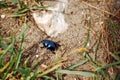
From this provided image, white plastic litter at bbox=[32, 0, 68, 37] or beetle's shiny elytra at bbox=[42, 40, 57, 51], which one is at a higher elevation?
white plastic litter at bbox=[32, 0, 68, 37]

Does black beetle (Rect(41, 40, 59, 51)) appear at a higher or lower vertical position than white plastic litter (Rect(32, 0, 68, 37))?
lower

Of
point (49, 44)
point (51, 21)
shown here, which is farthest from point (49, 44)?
point (51, 21)

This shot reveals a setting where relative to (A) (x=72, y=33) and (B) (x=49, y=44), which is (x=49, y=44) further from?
(A) (x=72, y=33)

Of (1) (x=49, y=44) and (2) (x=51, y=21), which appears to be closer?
(1) (x=49, y=44)

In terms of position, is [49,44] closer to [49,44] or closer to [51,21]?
[49,44]

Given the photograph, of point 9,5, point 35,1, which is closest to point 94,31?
point 35,1
